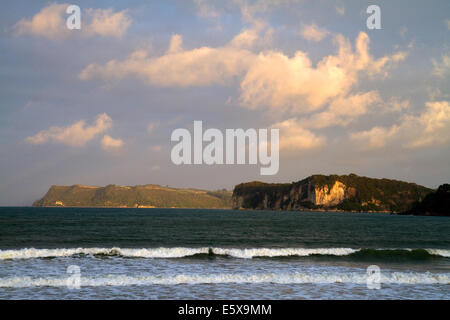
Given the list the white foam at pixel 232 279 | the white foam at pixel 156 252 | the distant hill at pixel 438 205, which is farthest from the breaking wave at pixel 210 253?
the distant hill at pixel 438 205

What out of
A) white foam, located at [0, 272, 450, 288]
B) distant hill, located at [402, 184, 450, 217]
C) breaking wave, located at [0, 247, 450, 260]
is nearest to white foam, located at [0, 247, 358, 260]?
breaking wave, located at [0, 247, 450, 260]

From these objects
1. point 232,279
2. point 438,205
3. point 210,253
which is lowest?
point 438,205

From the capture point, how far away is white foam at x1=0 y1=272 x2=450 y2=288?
1680cm

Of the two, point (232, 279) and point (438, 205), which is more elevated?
point (232, 279)

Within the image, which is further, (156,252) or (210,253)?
(210,253)

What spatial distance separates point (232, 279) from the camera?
18438mm

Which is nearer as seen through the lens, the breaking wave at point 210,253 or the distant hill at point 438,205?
the breaking wave at point 210,253

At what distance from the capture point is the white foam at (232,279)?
16797mm

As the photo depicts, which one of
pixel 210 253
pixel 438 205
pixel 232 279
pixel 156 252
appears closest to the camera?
pixel 232 279

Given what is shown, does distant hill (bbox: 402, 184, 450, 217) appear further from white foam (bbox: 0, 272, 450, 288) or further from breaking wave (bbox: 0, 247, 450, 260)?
white foam (bbox: 0, 272, 450, 288)

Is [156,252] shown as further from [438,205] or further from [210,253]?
[438,205]

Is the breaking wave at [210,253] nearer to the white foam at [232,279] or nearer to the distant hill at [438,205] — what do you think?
the white foam at [232,279]

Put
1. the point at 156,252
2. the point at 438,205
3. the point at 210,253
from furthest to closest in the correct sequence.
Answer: the point at 438,205
the point at 210,253
the point at 156,252

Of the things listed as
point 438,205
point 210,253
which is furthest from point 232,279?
point 438,205
